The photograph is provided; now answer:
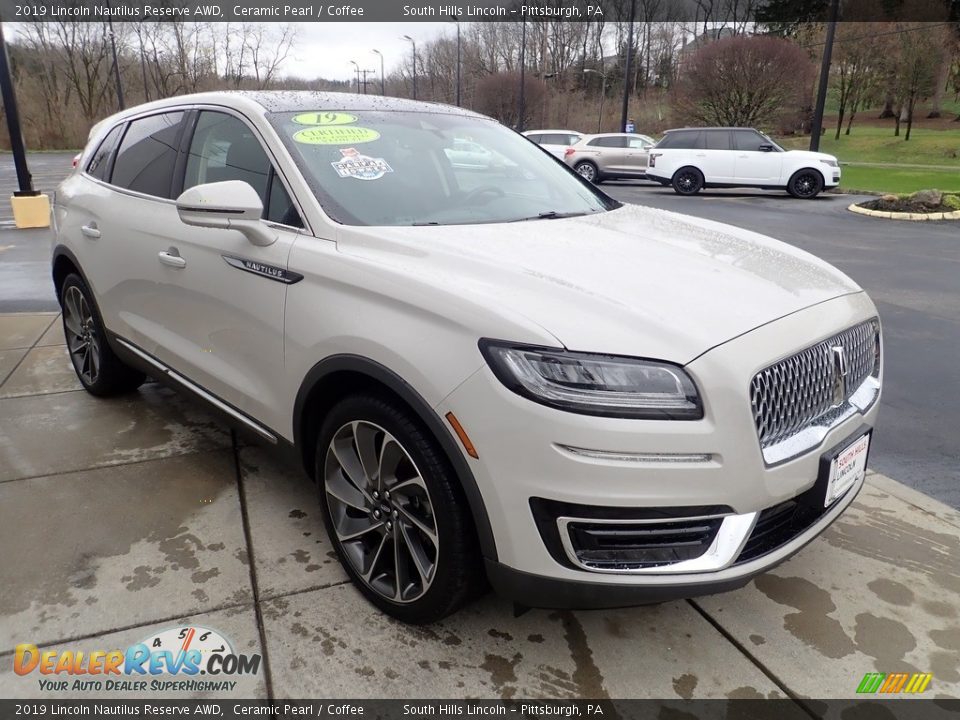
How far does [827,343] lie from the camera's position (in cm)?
225

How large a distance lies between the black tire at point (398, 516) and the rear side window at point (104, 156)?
2629mm

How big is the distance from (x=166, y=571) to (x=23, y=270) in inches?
291

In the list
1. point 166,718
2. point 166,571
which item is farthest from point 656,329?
point 166,571

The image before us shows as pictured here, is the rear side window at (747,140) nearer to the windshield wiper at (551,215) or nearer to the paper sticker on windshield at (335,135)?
the windshield wiper at (551,215)

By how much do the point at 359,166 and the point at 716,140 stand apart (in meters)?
18.1

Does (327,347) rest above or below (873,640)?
above

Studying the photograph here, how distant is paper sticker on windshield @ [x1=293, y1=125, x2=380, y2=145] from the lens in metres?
2.89

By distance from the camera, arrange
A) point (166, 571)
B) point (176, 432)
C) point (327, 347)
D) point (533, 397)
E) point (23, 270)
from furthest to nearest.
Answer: point (23, 270), point (176, 432), point (166, 571), point (327, 347), point (533, 397)

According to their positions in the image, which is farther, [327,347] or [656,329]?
[327,347]

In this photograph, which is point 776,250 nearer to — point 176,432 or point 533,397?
point 533,397

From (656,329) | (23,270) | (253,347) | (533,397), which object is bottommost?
(23,270)

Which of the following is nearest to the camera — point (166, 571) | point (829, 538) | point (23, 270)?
point (166, 571)

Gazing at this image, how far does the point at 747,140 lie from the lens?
1869 cm

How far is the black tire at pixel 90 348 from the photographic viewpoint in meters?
4.25
